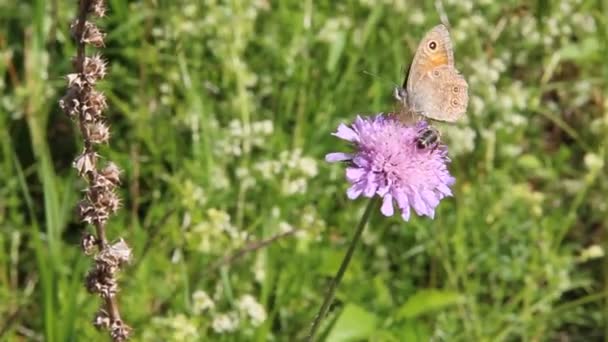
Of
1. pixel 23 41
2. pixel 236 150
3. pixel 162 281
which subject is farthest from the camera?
pixel 23 41

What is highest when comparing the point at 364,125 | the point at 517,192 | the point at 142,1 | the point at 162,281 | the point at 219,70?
the point at 142,1

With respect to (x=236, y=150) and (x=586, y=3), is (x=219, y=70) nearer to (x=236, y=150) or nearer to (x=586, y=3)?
(x=236, y=150)

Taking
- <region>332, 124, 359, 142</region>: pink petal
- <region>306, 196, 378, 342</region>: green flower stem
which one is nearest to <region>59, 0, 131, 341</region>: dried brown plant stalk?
<region>306, 196, 378, 342</region>: green flower stem

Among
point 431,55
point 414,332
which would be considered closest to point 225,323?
point 414,332

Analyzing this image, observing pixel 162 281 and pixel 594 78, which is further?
pixel 594 78

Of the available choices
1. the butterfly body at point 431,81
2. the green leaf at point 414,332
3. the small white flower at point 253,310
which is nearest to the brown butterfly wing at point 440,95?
the butterfly body at point 431,81

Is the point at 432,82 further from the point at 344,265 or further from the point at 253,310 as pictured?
the point at 253,310

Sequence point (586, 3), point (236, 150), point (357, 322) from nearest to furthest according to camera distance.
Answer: point (357, 322)
point (236, 150)
point (586, 3)

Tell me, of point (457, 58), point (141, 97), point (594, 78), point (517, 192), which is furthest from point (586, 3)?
point (141, 97)
